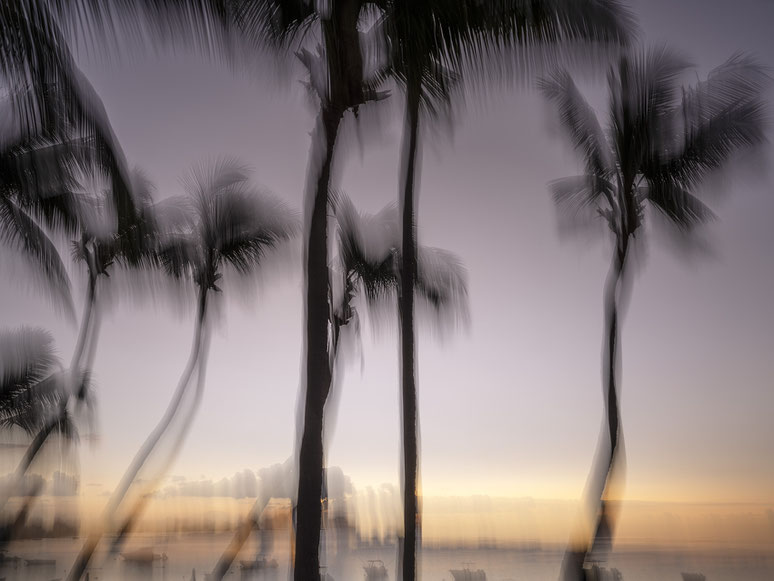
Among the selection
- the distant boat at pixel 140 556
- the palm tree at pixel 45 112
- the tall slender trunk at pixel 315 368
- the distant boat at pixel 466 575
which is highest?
the palm tree at pixel 45 112

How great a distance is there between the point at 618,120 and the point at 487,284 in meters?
4.53

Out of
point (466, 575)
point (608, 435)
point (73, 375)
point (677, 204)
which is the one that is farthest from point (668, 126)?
point (466, 575)

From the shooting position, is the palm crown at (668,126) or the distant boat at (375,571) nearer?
the palm crown at (668,126)

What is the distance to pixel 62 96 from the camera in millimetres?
6844

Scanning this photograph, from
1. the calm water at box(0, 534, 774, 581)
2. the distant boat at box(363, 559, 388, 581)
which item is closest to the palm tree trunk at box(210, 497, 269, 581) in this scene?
the calm water at box(0, 534, 774, 581)

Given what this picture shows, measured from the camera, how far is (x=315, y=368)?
815 centimetres

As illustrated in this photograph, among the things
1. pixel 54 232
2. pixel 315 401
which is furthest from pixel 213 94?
pixel 315 401

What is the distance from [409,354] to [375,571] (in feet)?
82.7

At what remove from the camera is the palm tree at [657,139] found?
12281 mm

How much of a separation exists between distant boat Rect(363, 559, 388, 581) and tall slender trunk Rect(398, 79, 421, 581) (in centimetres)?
2376

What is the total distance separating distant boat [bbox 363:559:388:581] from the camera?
107 feet

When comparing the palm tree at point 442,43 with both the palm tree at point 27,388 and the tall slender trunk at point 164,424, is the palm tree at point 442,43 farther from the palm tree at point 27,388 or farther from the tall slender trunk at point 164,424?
the palm tree at point 27,388

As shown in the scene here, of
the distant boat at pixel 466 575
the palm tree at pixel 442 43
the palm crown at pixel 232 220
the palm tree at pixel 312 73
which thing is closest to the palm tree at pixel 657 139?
the palm tree at pixel 442 43

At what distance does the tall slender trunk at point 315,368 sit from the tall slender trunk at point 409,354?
6.05 ft
